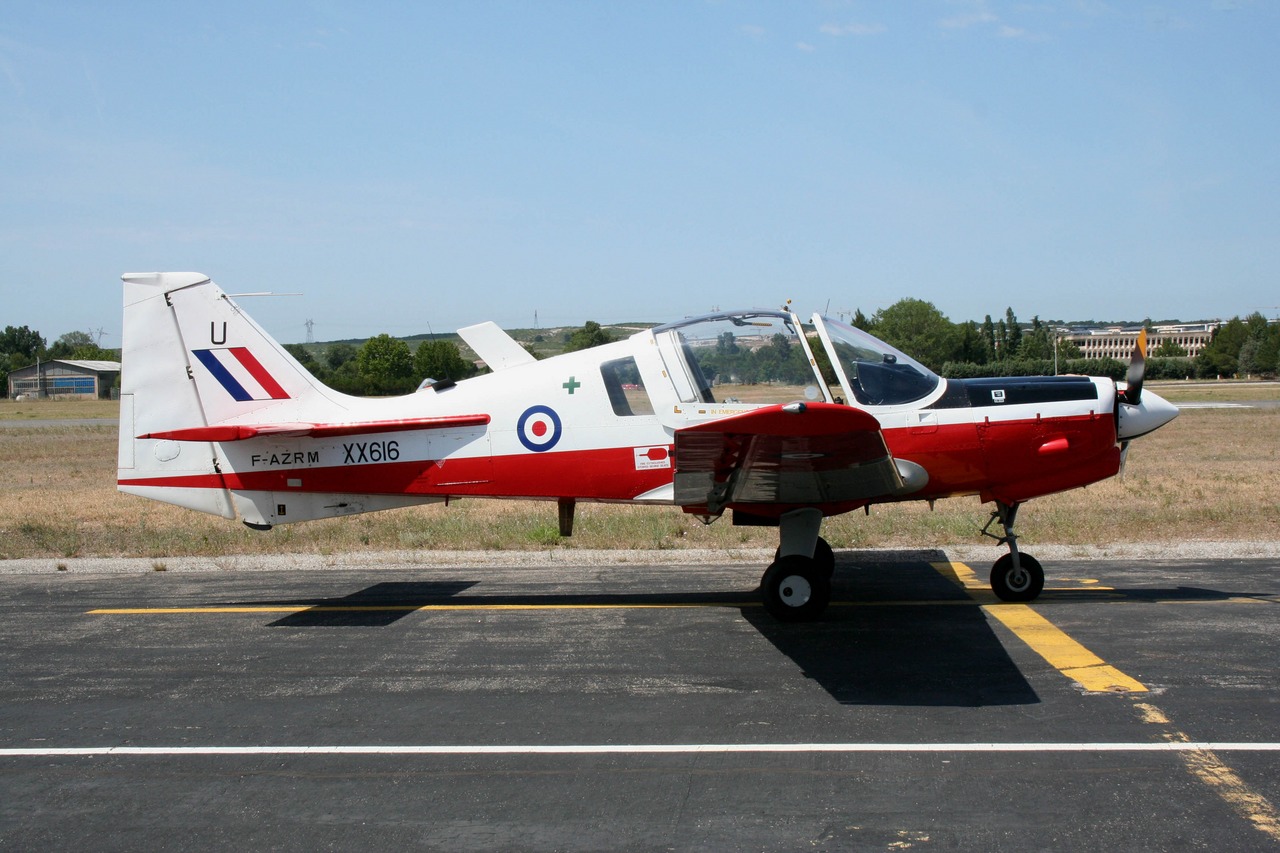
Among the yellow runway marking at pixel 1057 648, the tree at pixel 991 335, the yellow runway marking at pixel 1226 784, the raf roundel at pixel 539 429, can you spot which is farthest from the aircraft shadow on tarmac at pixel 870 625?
the tree at pixel 991 335

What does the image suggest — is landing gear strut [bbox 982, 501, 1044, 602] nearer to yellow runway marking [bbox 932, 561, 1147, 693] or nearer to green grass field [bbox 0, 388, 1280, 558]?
yellow runway marking [bbox 932, 561, 1147, 693]

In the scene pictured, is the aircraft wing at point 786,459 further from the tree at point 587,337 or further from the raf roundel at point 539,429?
the tree at point 587,337

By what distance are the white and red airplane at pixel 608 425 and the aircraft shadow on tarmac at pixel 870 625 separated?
1.40ft

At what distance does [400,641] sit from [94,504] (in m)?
13.3

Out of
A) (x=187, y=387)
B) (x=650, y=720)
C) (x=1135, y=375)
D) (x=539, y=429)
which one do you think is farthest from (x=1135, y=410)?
(x=187, y=387)

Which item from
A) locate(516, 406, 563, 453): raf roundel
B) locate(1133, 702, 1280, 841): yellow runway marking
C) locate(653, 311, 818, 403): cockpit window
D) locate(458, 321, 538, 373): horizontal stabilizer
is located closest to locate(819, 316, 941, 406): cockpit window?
locate(653, 311, 818, 403): cockpit window

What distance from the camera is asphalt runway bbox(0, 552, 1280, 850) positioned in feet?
14.5

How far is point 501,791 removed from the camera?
15.8 ft

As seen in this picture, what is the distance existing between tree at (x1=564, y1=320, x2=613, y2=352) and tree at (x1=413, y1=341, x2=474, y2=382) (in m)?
2.69

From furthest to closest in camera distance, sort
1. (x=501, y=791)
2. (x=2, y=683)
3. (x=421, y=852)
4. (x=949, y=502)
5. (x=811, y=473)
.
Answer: (x=949, y=502) < (x=811, y=473) < (x=2, y=683) < (x=501, y=791) < (x=421, y=852)

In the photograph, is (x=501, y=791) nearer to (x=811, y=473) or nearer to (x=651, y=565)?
(x=811, y=473)

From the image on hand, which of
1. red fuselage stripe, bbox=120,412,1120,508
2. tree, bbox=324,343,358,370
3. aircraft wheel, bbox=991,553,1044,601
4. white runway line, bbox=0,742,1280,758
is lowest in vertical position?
white runway line, bbox=0,742,1280,758

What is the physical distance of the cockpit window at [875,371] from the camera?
328 inches

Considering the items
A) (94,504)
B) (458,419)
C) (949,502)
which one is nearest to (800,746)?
(458,419)
